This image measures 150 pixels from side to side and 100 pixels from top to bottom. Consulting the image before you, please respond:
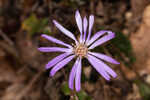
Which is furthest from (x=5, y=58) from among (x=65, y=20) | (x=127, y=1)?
(x=127, y=1)

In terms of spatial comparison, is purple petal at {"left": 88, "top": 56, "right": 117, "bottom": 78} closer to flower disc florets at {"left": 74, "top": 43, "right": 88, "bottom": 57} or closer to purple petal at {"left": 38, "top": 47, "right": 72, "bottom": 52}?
flower disc florets at {"left": 74, "top": 43, "right": 88, "bottom": 57}

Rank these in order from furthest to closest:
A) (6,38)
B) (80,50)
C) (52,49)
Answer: (6,38) → (80,50) → (52,49)

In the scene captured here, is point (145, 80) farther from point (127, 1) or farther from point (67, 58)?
point (67, 58)

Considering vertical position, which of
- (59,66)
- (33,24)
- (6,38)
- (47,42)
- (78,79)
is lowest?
(78,79)

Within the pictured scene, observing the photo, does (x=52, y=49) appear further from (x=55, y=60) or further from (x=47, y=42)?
(x=47, y=42)

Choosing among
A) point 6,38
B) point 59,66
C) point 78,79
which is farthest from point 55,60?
point 6,38

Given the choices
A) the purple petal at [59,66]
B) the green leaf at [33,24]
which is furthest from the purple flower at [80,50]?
the green leaf at [33,24]

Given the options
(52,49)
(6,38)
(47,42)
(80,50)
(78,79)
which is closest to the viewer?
(78,79)
